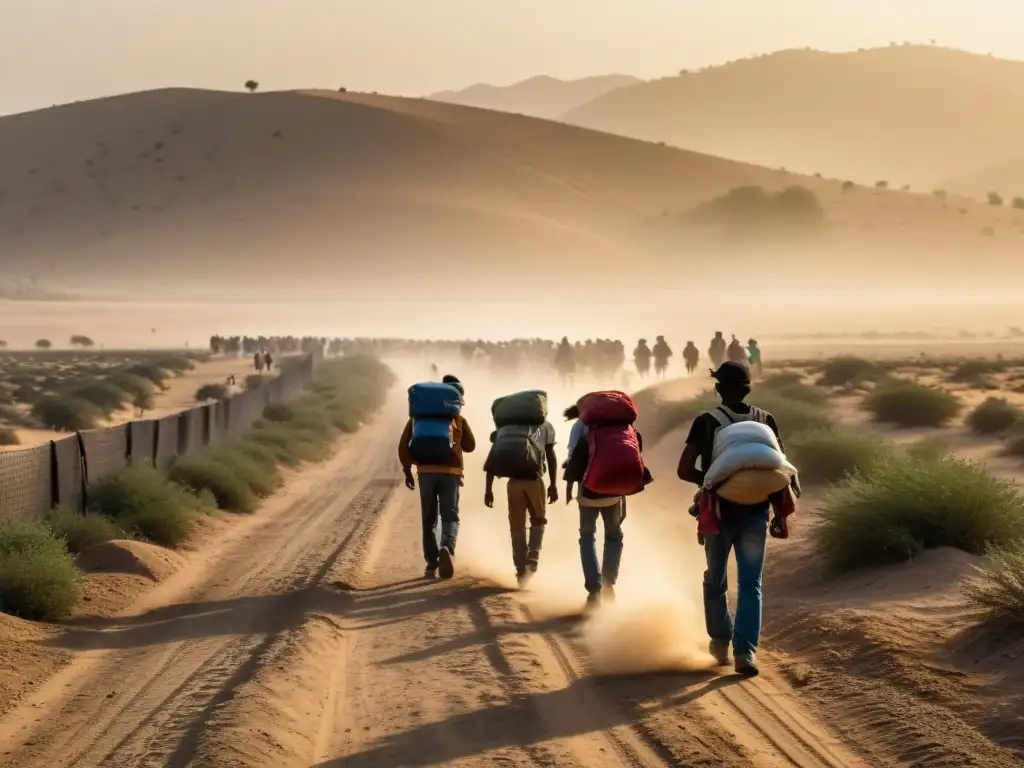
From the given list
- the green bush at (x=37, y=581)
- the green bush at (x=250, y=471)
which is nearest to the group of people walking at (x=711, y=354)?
the green bush at (x=250, y=471)

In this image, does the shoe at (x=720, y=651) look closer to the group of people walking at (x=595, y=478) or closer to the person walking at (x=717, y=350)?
the group of people walking at (x=595, y=478)

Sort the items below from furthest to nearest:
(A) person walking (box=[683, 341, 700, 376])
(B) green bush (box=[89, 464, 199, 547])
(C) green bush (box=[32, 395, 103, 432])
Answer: (A) person walking (box=[683, 341, 700, 376]) < (C) green bush (box=[32, 395, 103, 432]) < (B) green bush (box=[89, 464, 199, 547])

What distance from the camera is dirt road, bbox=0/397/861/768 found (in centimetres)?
845

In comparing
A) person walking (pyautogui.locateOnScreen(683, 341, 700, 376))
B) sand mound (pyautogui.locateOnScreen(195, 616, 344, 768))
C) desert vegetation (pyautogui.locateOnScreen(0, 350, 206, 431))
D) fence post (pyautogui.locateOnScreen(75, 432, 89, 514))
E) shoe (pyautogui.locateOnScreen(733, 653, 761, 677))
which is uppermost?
person walking (pyautogui.locateOnScreen(683, 341, 700, 376))

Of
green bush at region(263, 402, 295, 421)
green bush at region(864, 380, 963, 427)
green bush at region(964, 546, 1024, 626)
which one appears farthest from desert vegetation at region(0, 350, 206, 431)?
green bush at region(964, 546, 1024, 626)

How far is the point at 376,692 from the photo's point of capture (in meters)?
9.91

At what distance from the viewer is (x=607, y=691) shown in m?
9.78

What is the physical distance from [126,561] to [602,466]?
17.1ft

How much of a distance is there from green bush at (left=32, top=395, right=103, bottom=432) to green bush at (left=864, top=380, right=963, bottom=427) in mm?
18858

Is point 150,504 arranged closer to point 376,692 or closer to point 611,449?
point 611,449

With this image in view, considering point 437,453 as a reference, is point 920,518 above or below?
below

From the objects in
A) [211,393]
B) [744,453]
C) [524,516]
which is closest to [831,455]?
[524,516]

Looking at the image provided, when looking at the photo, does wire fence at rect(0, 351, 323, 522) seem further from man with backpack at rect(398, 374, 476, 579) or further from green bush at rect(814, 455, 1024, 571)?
green bush at rect(814, 455, 1024, 571)

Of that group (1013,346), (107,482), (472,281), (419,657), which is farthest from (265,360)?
(472,281)
